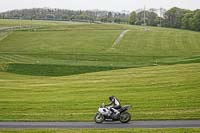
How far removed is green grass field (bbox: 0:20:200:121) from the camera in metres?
24.2

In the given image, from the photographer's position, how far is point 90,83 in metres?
38.6

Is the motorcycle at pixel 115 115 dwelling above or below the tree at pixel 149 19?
below

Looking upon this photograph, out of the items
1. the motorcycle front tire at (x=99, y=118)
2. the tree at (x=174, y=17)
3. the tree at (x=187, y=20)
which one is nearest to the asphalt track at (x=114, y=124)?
the motorcycle front tire at (x=99, y=118)

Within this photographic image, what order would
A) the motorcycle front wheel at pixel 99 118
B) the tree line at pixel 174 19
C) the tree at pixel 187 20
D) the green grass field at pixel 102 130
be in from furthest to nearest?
the tree at pixel 187 20 < the tree line at pixel 174 19 < the motorcycle front wheel at pixel 99 118 < the green grass field at pixel 102 130

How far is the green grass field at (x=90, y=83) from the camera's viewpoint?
24.2 m

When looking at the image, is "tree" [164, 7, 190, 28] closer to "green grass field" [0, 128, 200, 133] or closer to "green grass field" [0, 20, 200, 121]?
"green grass field" [0, 20, 200, 121]

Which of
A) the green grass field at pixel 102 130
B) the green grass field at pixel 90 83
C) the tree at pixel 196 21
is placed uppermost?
the tree at pixel 196 21

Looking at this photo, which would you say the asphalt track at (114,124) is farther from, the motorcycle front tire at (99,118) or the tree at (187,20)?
the tree at (187,20)

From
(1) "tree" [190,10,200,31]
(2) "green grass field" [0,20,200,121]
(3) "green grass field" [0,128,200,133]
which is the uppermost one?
(1) "tree" [190,10,200,31]

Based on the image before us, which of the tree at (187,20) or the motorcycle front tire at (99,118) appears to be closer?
the motorcycle front tire at (99,118)

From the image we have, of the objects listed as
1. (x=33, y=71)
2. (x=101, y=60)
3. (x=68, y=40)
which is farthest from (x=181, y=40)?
(x=33, y=71)

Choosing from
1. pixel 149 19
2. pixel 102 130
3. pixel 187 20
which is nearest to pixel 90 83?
pixel 102 130

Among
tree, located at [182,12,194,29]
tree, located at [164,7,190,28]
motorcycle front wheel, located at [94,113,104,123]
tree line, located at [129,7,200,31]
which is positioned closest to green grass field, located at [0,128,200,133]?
motorcycle front wheel, located at [94,113,104,123]

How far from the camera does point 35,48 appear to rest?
3263 inches
